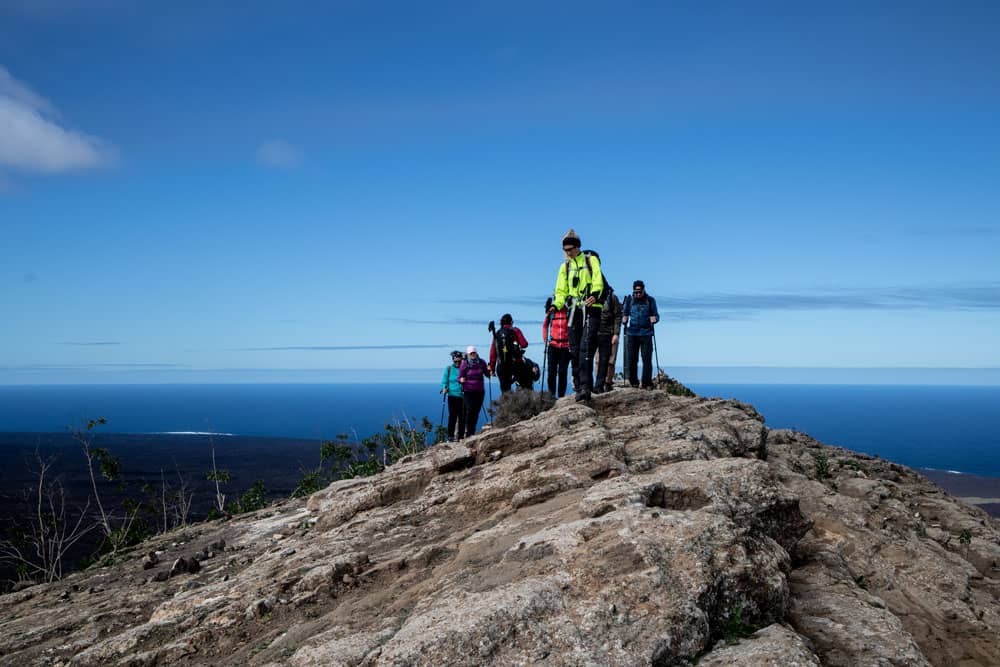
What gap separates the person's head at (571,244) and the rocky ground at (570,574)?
3.27 meters

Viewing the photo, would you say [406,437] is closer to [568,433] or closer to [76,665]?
[568,433]

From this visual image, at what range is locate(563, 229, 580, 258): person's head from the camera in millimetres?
13961

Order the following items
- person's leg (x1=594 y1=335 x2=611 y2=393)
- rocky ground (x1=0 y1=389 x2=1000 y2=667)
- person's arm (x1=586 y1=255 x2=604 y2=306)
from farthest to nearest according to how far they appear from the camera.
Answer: person's leg (x1=594 y1=335 x2=611 y2=393), person's arm (x1=586 y1=255 x2=604 y2=306), rocky ground (x1=0 y1=389 x2=1000 y2=667)

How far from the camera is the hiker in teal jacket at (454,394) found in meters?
19.8

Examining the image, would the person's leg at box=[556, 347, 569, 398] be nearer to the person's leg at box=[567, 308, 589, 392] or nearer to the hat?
the person's leg at box=[567, 308, 589, 392]

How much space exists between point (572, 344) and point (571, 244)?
218 cm

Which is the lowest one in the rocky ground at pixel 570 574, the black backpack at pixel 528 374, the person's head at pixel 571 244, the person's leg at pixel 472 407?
the rocky ground at pixel 570 574

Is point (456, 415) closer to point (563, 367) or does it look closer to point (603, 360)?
point (563, 367)

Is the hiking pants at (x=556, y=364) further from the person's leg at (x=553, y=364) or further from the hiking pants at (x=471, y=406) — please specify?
the hiking pants at (x=471, y=406)

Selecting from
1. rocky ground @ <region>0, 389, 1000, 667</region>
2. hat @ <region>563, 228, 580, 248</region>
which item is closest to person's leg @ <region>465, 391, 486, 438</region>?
rocky ground @ <region>0, 389, 1000, 667</region>

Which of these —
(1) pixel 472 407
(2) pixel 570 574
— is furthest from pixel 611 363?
(2) pixel 570 574

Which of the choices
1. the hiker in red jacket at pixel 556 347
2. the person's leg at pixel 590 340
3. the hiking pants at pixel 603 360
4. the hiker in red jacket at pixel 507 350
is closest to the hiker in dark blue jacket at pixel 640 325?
the hiking pants at pixel 603 360

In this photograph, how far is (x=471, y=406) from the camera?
1917 cm

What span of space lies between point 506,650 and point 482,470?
6245 millimetres
